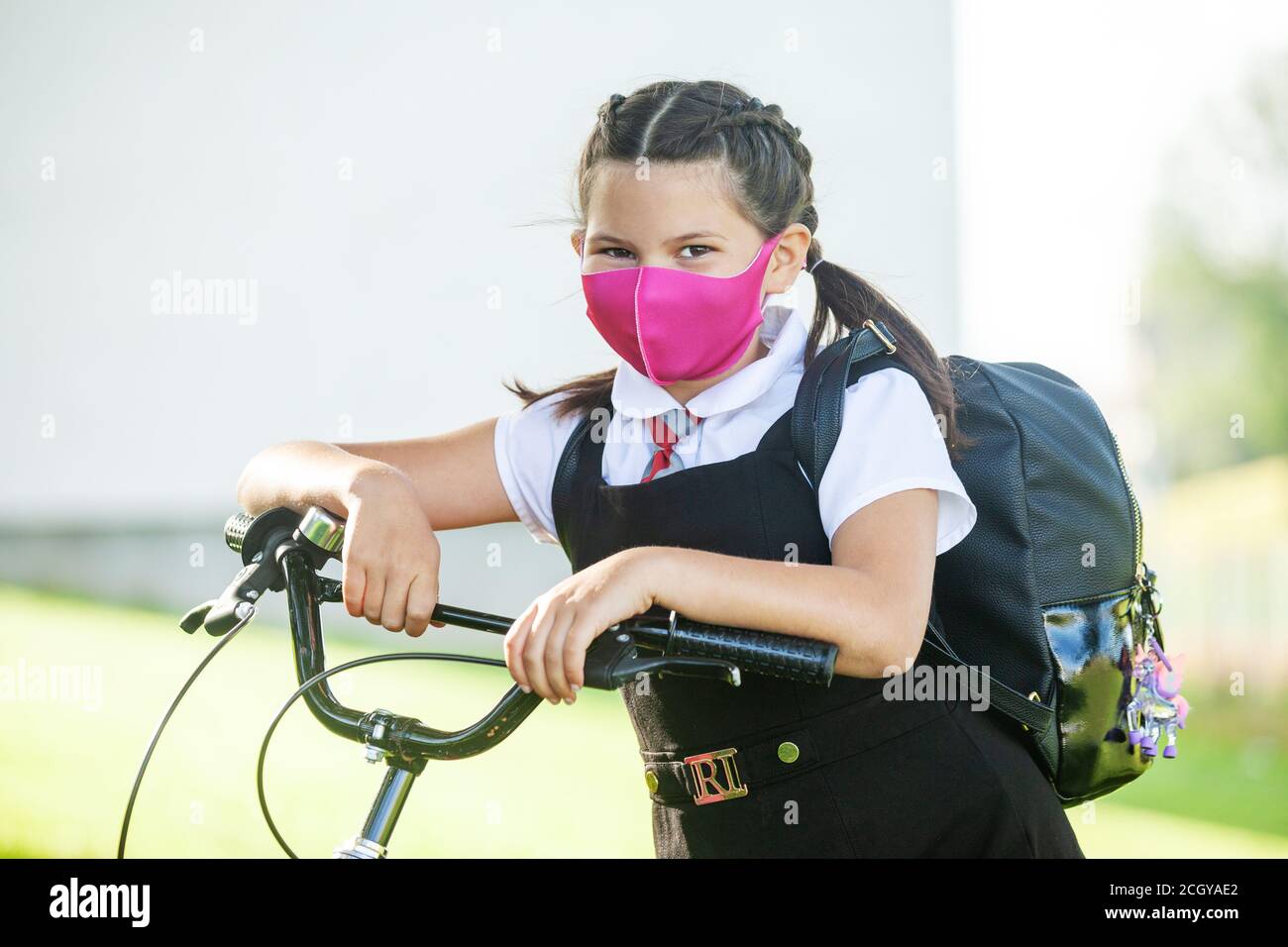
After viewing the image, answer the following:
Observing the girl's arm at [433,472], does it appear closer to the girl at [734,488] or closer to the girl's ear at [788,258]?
the girl at [734,488]

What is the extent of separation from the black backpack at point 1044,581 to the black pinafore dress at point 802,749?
0.10 meters

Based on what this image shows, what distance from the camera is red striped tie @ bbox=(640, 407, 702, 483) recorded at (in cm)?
197

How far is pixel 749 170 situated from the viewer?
194 centimetres

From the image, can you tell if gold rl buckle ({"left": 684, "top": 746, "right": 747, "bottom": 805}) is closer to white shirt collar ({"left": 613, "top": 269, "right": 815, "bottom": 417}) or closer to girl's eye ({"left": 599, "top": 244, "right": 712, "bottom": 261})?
white shirt collar ({"left": 613, "top": 269, "right": 815, "bottom": 417})

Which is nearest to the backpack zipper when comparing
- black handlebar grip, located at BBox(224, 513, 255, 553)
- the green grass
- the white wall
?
black handlebar grip, located at BBox(224, 513, 255, 553)

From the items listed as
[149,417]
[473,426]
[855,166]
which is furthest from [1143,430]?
[473,426]

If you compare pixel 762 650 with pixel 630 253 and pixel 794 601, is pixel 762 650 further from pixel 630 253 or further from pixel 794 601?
pixel 630 253

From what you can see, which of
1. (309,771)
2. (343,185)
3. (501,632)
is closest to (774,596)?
(501,632)

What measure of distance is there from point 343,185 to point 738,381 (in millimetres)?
7296

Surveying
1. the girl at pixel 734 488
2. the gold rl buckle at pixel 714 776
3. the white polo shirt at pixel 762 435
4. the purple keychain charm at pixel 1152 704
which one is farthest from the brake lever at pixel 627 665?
the purple keychain charm at pixel 1152 704

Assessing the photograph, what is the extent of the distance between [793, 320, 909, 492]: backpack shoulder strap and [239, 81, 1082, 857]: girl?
0.08 feet
